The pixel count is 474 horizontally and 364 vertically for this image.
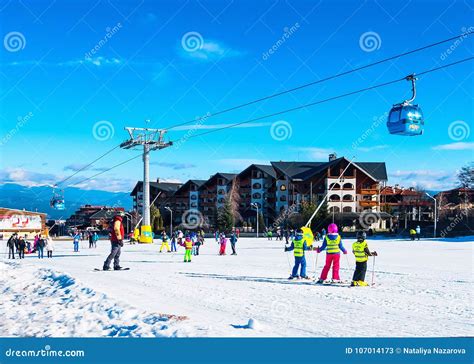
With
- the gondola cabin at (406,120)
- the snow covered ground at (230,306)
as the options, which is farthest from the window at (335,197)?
the gondola cabin at (406,120)

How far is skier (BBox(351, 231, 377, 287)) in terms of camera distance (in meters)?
13.1

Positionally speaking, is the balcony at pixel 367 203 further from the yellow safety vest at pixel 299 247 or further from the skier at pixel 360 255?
the skier at pixel 360 255

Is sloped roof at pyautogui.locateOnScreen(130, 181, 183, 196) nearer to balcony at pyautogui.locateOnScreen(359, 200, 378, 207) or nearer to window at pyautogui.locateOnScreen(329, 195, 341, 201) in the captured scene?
window at pyautogui.locateOnScreen(329, 195, 341, 201)

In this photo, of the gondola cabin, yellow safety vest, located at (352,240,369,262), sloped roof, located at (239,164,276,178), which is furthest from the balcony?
yellow safety vest, located at (352,240,369,262)

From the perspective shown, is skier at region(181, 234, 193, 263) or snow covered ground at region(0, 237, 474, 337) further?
skier at region(181, 234, 193, 263)

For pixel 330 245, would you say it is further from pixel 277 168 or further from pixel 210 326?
pixel 277 168

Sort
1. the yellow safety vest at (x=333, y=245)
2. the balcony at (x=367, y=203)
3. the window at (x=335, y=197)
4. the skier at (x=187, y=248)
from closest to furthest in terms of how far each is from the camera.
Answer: the yellow safety vest at (x=333, y=245)
the skier at (x=187, y=248)
the window at (x=335, y=197)
the balcony at (x=367, y=203)

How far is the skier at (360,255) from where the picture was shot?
13.1 metres

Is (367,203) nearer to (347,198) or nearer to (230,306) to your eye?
(347,198)

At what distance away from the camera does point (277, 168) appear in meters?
82.7

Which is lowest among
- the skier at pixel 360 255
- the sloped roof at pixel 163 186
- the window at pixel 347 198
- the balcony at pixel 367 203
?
the skier at pixel 360 255

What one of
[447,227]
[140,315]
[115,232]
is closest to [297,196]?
[447,227]

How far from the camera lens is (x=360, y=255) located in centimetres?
1306
